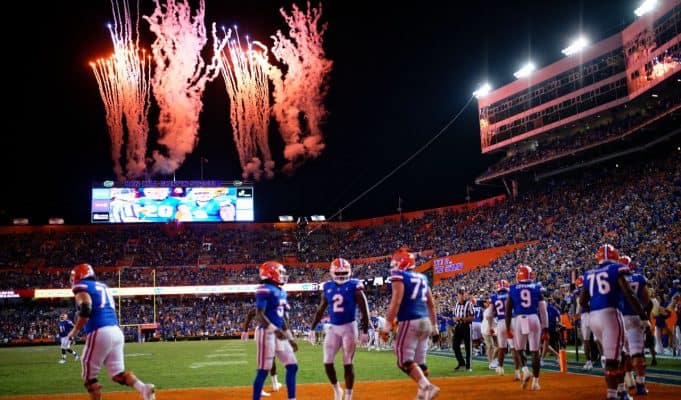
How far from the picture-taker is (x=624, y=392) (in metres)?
10.1

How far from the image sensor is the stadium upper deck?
121ft

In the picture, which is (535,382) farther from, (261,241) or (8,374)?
(261,241)

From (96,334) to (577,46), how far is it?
44170mm

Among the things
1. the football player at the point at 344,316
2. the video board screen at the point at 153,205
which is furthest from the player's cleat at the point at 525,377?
the video board screen at the point at 153,205

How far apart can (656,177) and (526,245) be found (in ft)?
31.6

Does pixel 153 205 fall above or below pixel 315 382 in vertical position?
above

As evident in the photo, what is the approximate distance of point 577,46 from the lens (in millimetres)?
46031

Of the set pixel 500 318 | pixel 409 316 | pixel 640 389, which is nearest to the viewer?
pixel 409 316

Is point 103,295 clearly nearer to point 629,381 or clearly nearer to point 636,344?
point 629,381

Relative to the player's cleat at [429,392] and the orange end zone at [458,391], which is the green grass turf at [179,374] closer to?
the orange end zone at [458,391]

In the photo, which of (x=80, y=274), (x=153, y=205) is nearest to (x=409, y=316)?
(x=80, y=274)

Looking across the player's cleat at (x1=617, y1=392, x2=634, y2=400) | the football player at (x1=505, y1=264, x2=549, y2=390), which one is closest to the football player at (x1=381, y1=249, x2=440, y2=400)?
the player's cleat at (x1=617, y1=392, x2=634, y2=400)

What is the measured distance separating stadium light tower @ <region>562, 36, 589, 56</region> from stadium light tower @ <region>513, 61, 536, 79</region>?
3.50 m

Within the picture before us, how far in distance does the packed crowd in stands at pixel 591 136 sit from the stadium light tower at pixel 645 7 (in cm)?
568
